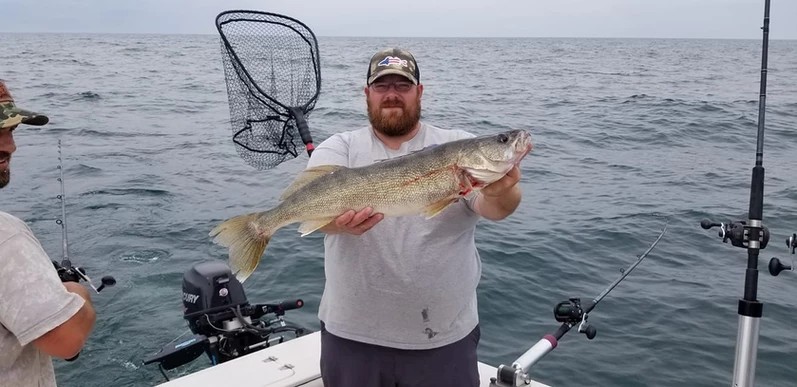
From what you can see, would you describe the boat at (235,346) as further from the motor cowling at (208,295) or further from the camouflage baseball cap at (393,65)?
the camouflage baseball cap at (393,65)

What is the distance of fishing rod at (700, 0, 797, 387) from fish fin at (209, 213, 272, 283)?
2.66m

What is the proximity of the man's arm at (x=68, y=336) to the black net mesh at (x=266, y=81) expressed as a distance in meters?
3.44

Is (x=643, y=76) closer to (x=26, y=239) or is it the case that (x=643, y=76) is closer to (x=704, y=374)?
(x=704, y=374)

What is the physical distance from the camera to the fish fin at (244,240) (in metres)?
3.52

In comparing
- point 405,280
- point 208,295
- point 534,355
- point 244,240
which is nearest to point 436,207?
point 405,280

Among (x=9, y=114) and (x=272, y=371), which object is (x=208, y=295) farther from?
(x=9, y=114)

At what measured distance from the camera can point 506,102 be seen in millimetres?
24922

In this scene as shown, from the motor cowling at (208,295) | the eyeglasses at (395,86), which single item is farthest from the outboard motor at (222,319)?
the eyeglasses at (395,86)

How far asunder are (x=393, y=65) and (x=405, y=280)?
108 cm

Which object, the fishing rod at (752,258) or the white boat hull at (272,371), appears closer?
the fishing rod at (752,258)

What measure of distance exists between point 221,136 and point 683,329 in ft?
44.2

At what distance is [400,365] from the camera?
3.50 metres

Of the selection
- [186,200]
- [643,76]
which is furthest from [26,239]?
[643,76]

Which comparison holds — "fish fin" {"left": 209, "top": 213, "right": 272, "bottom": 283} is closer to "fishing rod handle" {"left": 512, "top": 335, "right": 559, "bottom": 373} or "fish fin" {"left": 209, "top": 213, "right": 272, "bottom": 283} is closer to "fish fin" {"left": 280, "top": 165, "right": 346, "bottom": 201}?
"fish fin" {"left": 280, "top": 165, "right": 346, "bottom": 201}
